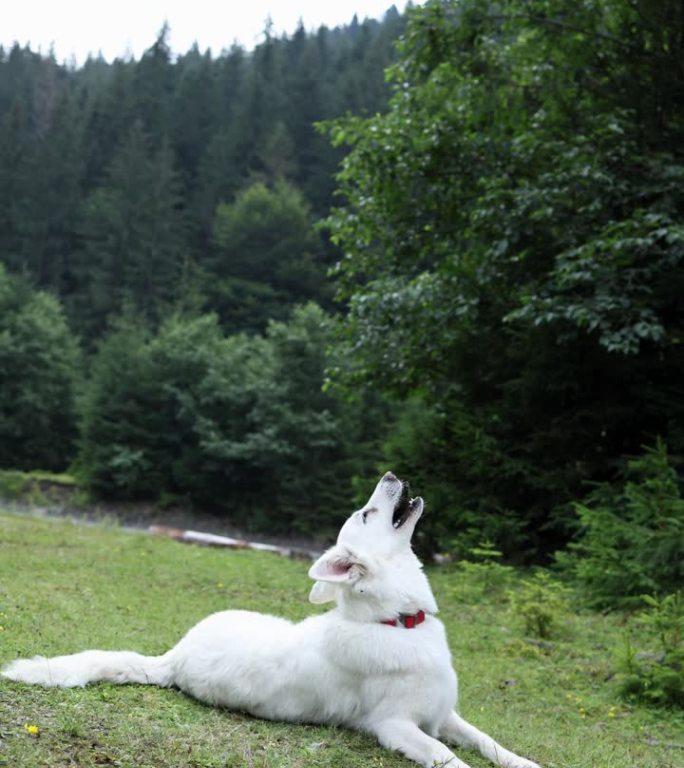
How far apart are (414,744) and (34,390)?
38.8 metres

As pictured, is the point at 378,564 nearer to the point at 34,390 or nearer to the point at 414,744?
the point at 414,744

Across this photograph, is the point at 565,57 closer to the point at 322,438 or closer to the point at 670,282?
the point at 670,282

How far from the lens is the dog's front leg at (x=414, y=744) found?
4.06 metres

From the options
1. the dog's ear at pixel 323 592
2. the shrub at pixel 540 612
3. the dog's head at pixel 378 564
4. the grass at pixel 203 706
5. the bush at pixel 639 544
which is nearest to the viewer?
the grass at pixel 203 706

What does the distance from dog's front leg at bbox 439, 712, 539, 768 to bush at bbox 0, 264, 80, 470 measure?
37.5 meters

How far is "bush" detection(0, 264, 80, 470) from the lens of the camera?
39.6 m

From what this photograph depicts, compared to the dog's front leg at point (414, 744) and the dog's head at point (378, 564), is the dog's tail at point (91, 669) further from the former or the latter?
the dog's front leg at point (414, 744)

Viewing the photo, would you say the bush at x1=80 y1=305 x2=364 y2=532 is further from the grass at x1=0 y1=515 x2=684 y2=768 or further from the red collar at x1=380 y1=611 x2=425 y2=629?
the red collar at x1=380 y1=611 x2=425 y2=629

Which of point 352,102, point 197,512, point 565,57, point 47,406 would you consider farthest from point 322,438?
point 352,102

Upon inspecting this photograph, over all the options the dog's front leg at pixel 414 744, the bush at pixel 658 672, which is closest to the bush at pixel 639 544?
the bush at pixel 658 672

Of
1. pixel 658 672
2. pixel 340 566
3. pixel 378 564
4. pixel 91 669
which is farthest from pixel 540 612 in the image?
pixel 91 669

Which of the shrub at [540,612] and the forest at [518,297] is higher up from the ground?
the forest at [518,297]

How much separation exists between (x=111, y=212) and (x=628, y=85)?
185ft

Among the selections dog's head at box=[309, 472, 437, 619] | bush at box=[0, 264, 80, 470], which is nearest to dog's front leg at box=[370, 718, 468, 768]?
dog's head at box=[309, 472, 437, 619]
